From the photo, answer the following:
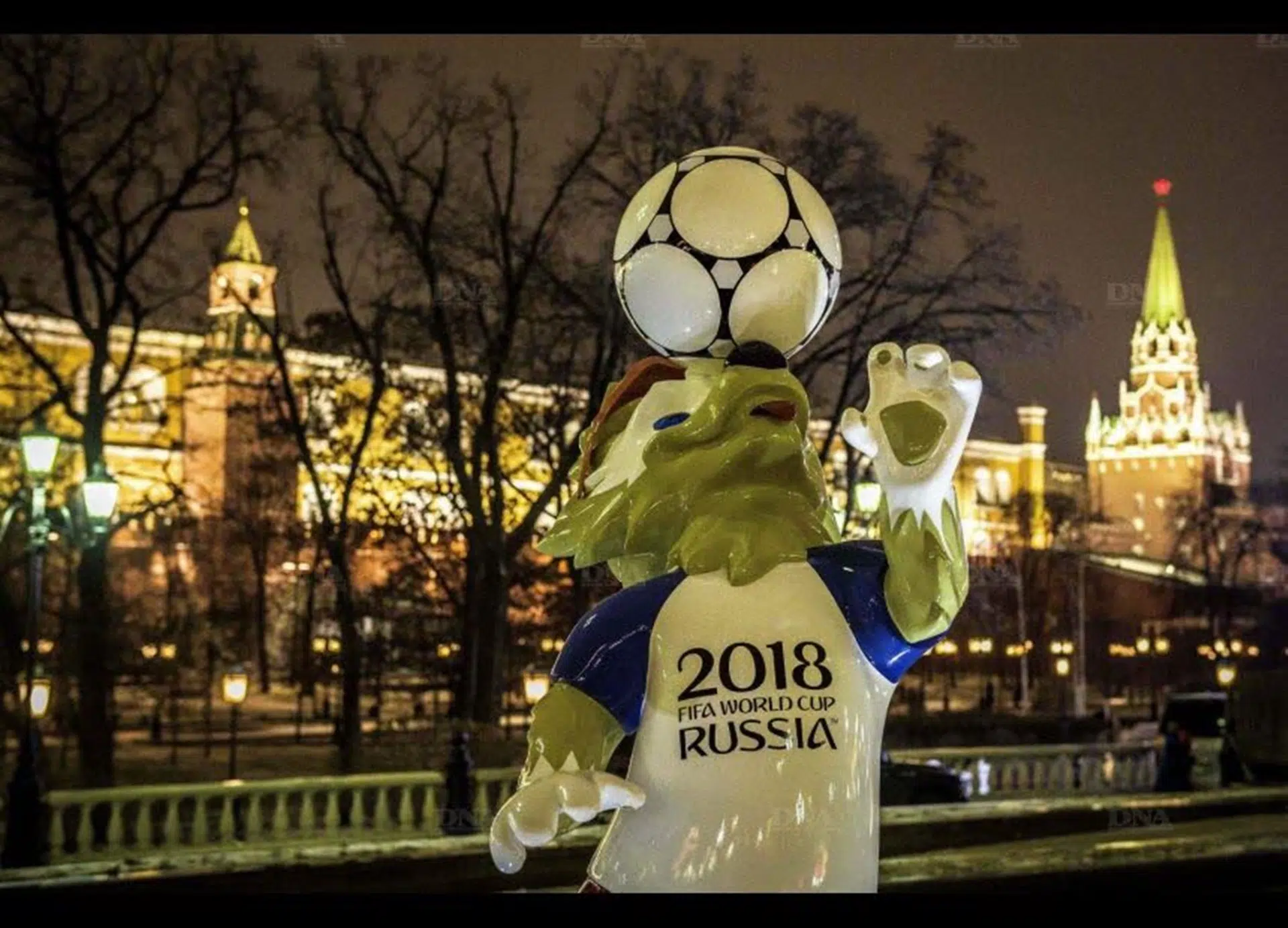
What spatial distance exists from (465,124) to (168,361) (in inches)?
→ 368

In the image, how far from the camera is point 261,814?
1263 cm

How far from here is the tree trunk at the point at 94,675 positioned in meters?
14.4

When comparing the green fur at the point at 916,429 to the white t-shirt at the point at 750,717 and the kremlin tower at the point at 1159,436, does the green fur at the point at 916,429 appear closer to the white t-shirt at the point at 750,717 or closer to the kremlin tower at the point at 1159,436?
the white t-shirt at the point at 750,717

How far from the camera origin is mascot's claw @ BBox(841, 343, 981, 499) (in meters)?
3.16

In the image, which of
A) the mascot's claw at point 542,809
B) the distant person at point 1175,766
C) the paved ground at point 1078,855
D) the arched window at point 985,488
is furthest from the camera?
the arched window at point 985,488

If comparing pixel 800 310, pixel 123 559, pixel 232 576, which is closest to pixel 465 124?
pixel 800 310

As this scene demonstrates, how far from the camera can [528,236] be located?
55.9ft

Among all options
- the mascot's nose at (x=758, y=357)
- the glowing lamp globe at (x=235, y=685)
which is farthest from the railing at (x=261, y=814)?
the mascot's nose at (x=758, y=357)

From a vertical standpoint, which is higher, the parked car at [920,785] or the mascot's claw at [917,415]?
the mascot's claw at [917,415]

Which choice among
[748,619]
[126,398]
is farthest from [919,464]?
[126,398]

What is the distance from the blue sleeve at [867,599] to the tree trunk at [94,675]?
39.5ft

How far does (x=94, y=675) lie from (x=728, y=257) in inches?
487

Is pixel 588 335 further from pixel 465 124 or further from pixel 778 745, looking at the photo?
pixel 778 745

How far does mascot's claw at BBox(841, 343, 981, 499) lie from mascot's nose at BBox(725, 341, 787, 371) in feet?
1.00
